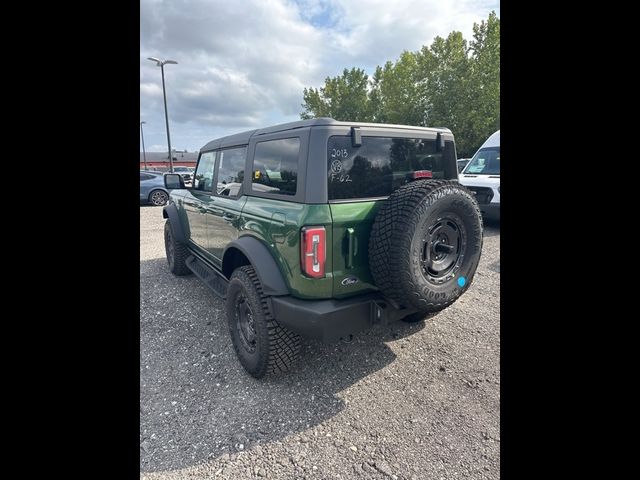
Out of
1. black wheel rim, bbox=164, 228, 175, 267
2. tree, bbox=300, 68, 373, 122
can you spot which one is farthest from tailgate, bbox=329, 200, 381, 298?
tree, bbox=300, 68, 373, 122

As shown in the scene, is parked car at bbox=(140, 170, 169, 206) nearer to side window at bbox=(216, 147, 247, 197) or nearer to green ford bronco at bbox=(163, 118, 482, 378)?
side window at bbox=(216, 147, 247, 197)

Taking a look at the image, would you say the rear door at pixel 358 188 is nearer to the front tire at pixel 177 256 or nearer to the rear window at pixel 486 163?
the front tire at pixel 177 256

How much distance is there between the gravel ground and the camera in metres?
1.91

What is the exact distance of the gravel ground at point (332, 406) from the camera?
191 cm

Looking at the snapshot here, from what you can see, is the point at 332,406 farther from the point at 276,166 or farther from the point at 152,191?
the point at 152,191

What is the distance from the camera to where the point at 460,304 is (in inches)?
155

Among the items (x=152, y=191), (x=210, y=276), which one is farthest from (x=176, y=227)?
(x=152, y=191)

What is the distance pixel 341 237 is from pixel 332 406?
4.05 ft

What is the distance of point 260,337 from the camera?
2.47 m

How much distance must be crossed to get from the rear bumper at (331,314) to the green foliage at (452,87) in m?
25.3

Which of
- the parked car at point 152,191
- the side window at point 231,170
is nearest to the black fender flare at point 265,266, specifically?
the side window at point 231,170

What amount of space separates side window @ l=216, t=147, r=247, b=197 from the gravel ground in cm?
149
